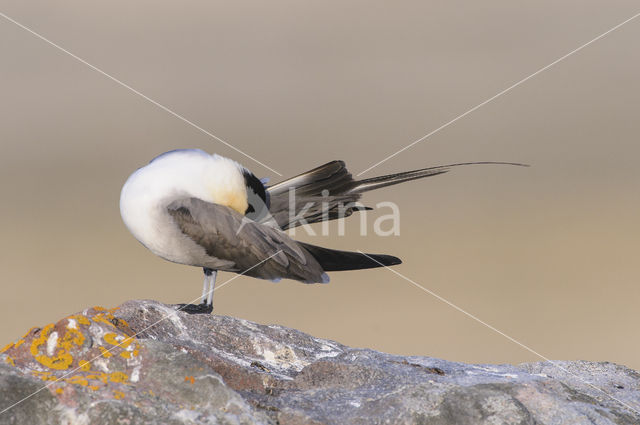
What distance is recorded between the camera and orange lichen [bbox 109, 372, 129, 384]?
4074mm

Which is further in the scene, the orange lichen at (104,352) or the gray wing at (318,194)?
the gray wing at (318,194)

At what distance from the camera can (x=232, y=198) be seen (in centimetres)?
671

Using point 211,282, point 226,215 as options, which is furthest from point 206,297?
point 226,215

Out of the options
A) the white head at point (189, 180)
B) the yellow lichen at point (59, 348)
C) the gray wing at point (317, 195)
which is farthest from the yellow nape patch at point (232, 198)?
the yellow lichen at point (59, 348)

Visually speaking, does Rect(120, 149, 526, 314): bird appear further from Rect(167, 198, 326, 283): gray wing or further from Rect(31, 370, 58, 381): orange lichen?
Rect(31, 370, 58, 381): orange lichen

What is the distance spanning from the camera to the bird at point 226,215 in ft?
21.0

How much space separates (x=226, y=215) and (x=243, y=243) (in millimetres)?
264

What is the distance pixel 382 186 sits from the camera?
23.1 ft

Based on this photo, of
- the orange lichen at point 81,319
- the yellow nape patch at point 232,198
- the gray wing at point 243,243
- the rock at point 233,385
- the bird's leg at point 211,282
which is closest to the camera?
the rock at point 233,385

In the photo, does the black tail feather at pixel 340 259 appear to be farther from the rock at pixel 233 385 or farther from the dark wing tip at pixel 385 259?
the rock at pixel 233 385

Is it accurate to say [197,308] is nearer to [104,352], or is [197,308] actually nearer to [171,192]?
[171,192]

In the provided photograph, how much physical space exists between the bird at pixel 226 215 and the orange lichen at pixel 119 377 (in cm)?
229

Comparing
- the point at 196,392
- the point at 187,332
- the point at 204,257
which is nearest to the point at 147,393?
the point at 196,392

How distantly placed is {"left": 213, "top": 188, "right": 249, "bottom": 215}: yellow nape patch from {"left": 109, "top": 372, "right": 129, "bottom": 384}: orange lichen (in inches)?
105
